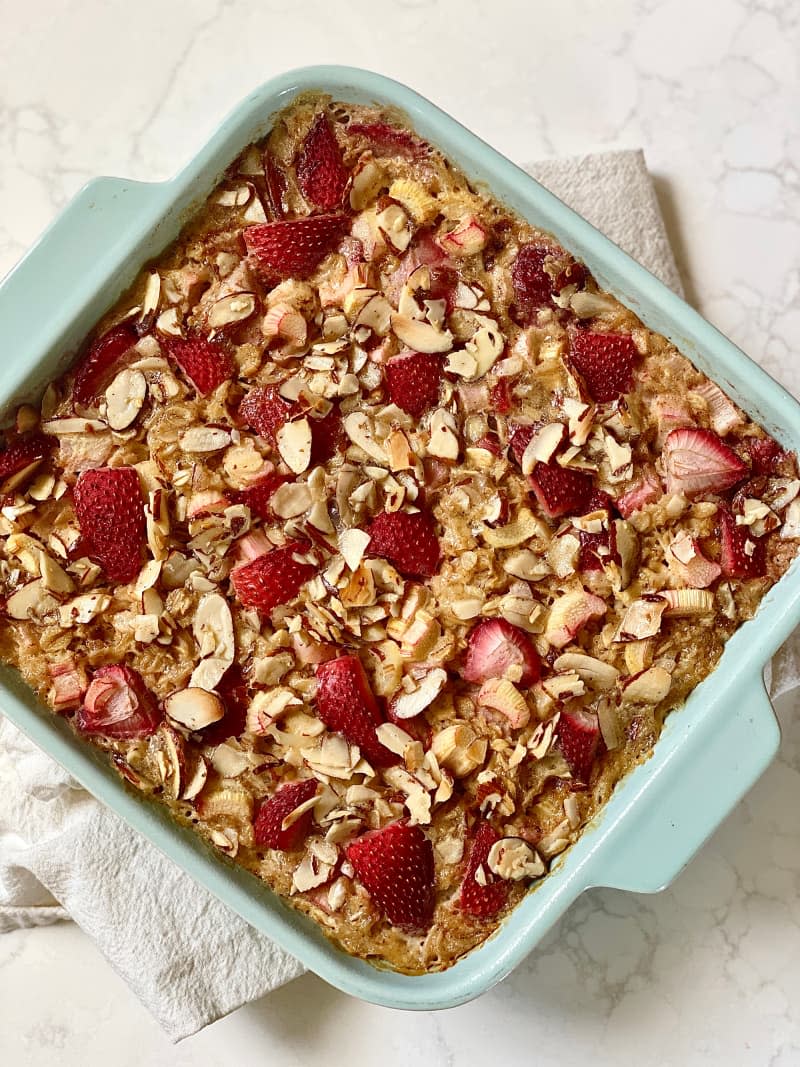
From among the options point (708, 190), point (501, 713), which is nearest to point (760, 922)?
point (501, 713)

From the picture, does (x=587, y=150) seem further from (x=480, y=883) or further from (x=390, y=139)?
(x=480, y=883)

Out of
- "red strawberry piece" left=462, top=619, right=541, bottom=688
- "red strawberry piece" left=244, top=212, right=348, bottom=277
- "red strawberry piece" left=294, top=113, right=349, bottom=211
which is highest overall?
"red strawberry piece" left=294, top=113, right=349, bottom=211

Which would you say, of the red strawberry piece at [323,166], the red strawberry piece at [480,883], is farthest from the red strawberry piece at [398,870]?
the red strawberry piece at [323,166]

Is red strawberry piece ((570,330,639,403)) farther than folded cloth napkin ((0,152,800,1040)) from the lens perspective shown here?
No

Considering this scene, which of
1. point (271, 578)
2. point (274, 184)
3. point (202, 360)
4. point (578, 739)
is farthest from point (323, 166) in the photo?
point (578, 739)

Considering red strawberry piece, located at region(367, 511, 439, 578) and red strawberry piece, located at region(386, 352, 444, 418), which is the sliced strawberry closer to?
red strawberry piece, located at region(367, 511, 439, 578)

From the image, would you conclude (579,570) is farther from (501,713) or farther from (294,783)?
(294,783)

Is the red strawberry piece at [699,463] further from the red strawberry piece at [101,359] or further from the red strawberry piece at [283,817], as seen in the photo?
the red strawberry piece at [101,359]

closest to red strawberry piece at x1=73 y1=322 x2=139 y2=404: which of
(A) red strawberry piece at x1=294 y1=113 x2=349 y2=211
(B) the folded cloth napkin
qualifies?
(A) red strawberry piece at x1=294 y1=113 x2=349 y2=211
